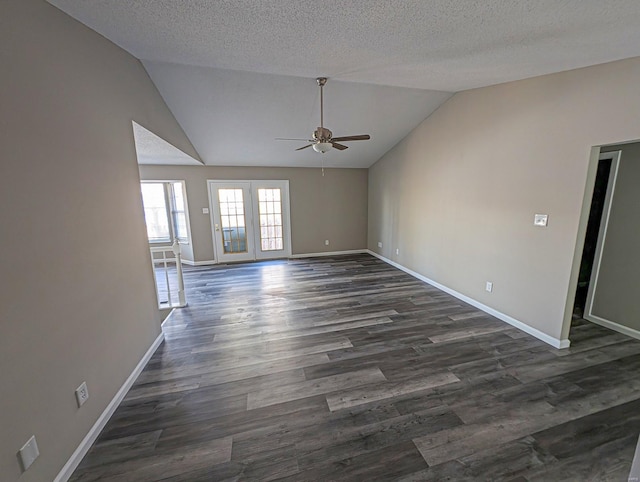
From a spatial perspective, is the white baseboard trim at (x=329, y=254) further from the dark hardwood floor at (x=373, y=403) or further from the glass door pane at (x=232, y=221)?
the dark hardwood floor at (x=373, y=403)

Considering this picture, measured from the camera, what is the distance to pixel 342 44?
213 cm

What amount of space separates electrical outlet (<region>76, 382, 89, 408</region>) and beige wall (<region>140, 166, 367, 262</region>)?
4.80m

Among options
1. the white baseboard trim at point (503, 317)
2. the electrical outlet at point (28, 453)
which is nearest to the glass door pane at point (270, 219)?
the white baseboard trim at point (503, 317)

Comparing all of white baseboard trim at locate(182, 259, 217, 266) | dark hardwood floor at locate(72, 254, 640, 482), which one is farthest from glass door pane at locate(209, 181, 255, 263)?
dark hardwood floor at locate(72, 254, 640, 482)

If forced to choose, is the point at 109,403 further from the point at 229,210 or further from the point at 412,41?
the point at 229,210

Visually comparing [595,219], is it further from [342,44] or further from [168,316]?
[168,316]

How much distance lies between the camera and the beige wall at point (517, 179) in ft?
7.80

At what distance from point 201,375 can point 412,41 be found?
3.42 m

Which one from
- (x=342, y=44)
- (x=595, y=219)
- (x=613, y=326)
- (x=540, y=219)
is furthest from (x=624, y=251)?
(x=342, y=44)

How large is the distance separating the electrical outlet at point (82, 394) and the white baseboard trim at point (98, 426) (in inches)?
9.3

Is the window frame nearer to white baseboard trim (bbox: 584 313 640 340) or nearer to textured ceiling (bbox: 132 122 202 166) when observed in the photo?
textured ceiling (bbox: 132 122 202 166)

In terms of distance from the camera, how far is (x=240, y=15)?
5.64ft

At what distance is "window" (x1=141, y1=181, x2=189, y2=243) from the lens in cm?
618

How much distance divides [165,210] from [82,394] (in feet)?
18.1
